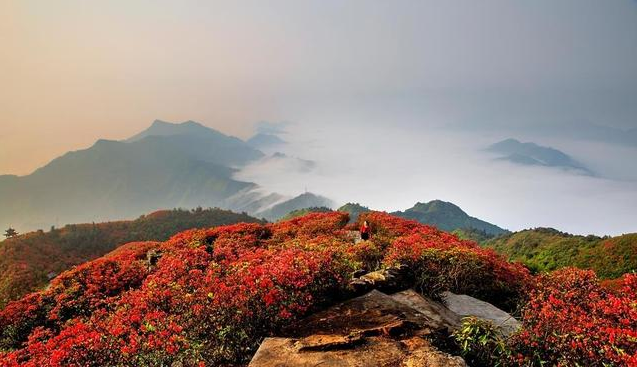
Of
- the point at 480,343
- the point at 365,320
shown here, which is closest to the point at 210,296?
the point at 365,320

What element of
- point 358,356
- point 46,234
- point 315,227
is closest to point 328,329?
point 358,356

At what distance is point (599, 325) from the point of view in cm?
697

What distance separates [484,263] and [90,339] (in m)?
9.52

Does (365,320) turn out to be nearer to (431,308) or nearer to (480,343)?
(431,308)

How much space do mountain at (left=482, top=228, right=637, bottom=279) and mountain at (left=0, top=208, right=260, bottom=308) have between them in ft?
183

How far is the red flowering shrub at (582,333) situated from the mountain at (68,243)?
4760cm

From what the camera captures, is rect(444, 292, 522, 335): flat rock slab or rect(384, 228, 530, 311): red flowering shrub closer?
rect(444, 292, 522, 335): flat rock slab

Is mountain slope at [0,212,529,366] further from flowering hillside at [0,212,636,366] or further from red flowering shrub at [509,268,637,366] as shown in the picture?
red flowering shrub at [509,268,637,366]

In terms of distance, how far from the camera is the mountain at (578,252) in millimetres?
50969

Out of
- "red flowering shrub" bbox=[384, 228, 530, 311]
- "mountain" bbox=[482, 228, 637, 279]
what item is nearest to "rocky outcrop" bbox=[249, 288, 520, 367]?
"red flowering shrub" bbox=[384, 228, 530, 311]

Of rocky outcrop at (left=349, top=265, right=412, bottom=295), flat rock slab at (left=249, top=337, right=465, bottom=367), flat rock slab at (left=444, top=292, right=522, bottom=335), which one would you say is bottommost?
flat rock slab at (left=249, top=337, right=465, bottom=367)

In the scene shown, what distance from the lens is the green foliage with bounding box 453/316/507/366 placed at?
272 inches

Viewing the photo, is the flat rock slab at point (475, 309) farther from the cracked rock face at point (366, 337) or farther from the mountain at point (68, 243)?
the mountain at point (68, 243)

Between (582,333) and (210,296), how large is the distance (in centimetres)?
640
